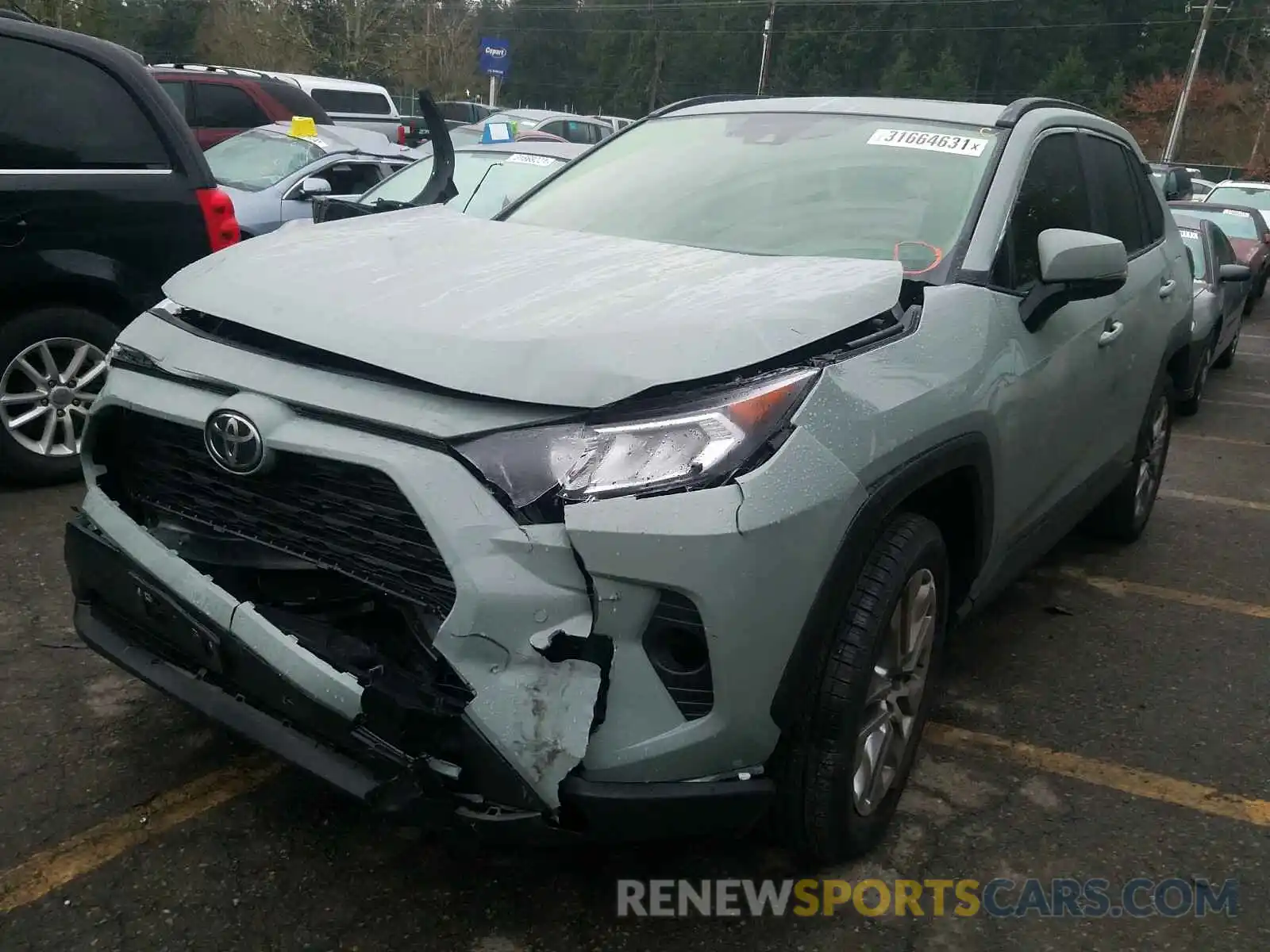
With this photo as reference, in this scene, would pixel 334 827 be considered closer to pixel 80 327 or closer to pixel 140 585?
pixel 140 585

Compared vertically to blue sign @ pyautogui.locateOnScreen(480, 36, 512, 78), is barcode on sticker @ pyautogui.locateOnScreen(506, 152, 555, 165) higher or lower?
lower

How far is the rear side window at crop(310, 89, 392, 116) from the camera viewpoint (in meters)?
20.0

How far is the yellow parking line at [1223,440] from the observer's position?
26.2ft

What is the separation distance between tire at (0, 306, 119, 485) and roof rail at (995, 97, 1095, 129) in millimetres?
3546

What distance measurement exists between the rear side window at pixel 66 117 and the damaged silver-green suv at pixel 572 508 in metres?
2.30

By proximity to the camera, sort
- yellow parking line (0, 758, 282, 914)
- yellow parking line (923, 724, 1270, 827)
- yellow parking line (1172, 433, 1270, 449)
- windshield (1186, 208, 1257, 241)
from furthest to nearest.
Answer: windshield (1186, 208, 1257, 241) → yellow parking line (1172, 433, 1270, 449) → yellow parking line (923, 724, 1270, 827) → yellow parking line (0, 758, 282, 914)

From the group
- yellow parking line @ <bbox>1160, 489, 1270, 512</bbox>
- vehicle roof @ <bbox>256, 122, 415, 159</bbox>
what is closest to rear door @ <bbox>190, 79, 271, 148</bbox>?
vehicle roof @ <bbox>256, 122, 415, 159</bbox>

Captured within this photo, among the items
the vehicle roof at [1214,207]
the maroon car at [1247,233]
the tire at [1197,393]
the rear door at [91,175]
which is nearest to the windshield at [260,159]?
the rear door at [91,175]

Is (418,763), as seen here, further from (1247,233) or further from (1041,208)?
(1247,233)

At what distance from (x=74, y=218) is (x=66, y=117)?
0.42 m

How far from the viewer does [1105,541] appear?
533cm

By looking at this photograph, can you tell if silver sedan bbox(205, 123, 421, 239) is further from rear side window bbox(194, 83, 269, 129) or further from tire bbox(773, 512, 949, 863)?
tire bbox(773, 512, 949, 863)

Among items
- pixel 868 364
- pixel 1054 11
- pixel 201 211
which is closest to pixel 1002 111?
pixel 868 364

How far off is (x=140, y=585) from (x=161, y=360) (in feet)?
1.61
